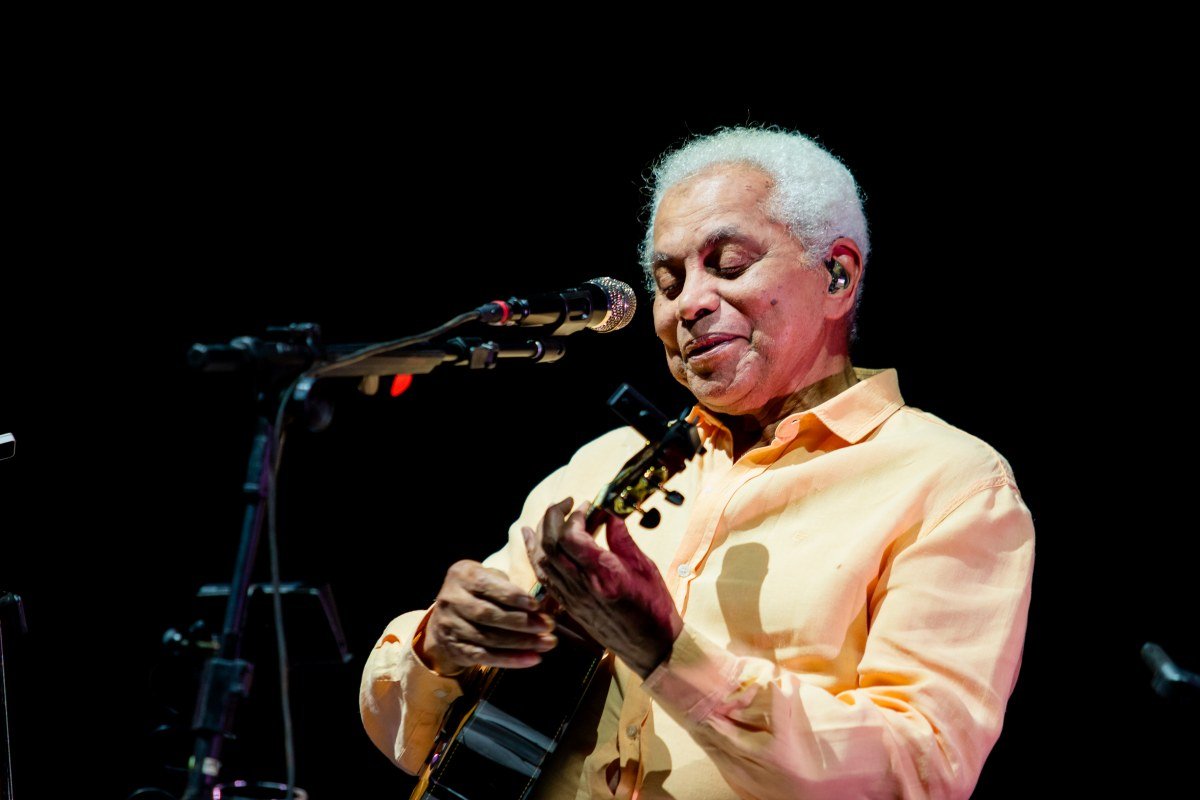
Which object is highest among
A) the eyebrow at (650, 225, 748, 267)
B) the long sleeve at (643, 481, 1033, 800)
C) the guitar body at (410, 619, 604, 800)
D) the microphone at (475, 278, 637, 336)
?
the eyebrow at (650, 225, 748, 267)

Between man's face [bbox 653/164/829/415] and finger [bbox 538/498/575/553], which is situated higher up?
man's face [bbox 653/164/829/415]

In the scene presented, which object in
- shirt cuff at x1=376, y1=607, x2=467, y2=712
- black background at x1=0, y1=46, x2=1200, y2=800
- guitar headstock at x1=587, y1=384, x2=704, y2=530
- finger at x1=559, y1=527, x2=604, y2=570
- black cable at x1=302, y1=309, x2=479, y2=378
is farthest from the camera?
black background at x1=0, y1=46, x2=1200, y2=800

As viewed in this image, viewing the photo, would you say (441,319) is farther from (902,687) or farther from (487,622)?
(902,687)

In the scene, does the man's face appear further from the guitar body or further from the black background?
the black background

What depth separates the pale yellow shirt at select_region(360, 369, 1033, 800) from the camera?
6.34 feet

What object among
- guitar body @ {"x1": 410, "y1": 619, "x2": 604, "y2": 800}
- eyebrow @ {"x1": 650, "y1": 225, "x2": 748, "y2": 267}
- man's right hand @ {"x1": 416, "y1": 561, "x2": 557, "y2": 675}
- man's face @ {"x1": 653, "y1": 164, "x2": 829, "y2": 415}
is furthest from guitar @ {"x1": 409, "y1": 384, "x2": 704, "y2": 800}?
eyebrow @ {"x1": 650, "y1": 225, "x2": 748, "y2": 267}

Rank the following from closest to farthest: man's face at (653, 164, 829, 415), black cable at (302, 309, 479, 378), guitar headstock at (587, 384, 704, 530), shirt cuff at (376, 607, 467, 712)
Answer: black cable at (302, 309, 479, 378), guitar headstock at (587, 384, 704, 530), shirt cuff at (376, 607, 467, 712), man's face at (653, 164, 829, 415)

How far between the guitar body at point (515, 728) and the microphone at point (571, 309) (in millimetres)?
685

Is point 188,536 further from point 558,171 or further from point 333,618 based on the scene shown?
point 333,618

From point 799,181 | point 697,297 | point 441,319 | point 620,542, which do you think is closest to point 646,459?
point 620,542

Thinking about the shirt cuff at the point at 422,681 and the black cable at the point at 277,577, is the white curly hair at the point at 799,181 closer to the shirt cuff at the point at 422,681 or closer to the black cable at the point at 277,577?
the shirt cuff at the point at 422,681

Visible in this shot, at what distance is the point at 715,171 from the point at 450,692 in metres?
1.41

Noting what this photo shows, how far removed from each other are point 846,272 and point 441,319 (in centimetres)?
156

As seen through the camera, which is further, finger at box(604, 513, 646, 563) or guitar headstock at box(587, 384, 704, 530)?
guitar headstock at box(587, 384, 704, 530)
